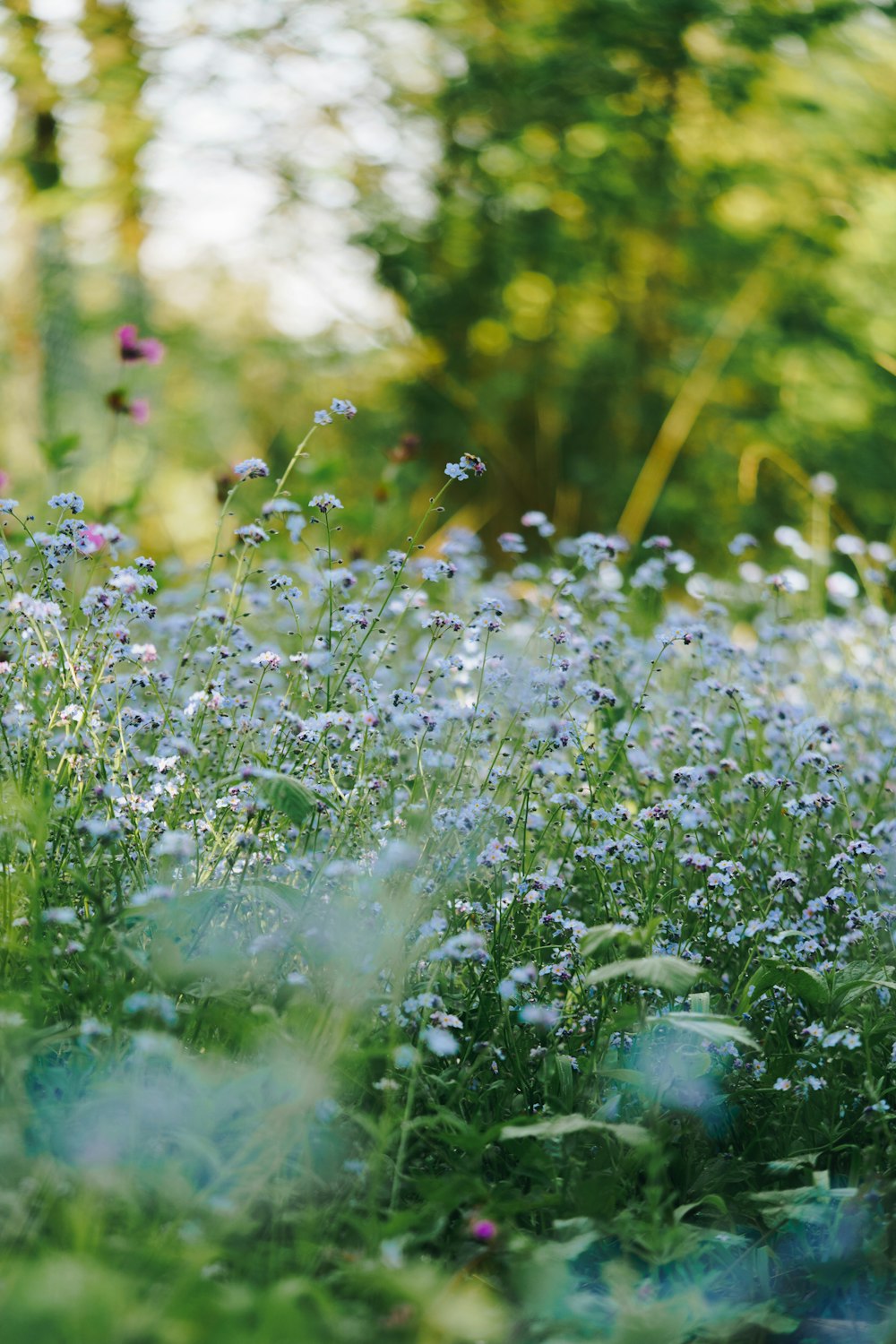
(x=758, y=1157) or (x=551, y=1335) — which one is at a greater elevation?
(x=551, y=1335)

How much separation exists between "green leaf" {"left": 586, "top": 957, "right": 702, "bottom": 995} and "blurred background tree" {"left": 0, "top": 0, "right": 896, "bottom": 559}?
3.40 meters

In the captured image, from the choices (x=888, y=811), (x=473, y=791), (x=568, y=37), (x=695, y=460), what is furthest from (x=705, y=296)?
(x=473, y=791)

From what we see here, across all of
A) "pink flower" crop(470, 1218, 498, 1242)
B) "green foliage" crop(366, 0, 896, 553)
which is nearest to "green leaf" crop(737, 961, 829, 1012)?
"pink flower" crop(470, 1218, 498, 1242)

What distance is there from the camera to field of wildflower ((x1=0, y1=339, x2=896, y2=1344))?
5.18ft

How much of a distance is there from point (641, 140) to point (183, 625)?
690 centimetres

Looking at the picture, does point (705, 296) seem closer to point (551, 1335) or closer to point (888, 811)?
point (888, 811)

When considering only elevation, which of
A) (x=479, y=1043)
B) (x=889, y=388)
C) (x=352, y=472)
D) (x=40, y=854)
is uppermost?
(x=40, y=854)

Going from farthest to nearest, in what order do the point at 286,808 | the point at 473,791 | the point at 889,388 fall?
1. the point at 889,388
2. the point at 473,791
3. the point at 286,808

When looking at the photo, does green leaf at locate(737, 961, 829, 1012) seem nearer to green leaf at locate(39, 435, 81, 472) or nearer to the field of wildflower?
the field of wildflower

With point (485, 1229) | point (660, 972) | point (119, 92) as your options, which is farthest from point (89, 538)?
point (119, 92)

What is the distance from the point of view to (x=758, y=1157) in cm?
221

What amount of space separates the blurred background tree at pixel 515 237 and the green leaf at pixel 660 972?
3398mm

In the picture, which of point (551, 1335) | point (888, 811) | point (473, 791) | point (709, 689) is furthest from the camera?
point (888, 811)

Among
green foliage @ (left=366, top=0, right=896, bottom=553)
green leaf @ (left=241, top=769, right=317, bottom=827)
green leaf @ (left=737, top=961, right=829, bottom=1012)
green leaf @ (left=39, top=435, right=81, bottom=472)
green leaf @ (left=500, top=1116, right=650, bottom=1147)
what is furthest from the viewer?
green foliage @ (left=366, top=0, right=896, bottom=553)
